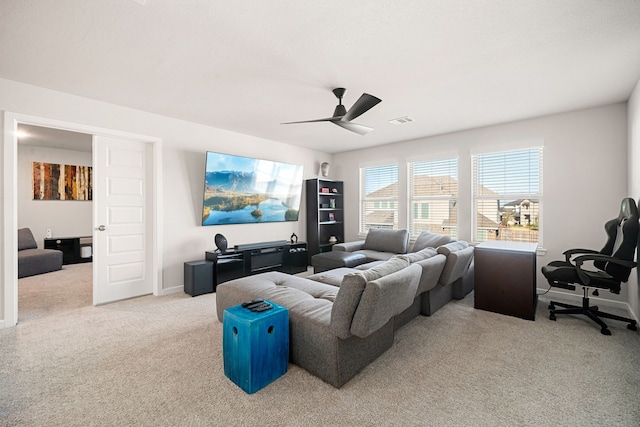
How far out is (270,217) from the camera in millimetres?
5441

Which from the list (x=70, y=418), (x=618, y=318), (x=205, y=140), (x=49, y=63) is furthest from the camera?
(x=205, y=140)

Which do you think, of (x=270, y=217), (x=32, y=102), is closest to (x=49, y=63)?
(x=32, y=102)

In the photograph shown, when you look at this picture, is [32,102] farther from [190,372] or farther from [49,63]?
[190,372]

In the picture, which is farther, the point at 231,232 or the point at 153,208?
the point at 231,232

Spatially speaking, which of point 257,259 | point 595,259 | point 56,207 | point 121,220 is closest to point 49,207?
point 56,207

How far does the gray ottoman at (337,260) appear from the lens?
14.8 feet

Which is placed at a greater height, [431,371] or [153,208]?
[153,208]

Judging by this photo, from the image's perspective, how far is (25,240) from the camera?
5695mm

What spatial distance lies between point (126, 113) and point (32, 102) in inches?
34.7

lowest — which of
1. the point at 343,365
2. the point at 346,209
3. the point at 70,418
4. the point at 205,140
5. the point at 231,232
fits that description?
the point at 70,418

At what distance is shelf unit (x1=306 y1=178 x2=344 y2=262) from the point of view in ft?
19.6

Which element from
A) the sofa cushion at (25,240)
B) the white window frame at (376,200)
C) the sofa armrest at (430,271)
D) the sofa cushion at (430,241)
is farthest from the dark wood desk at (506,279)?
the sofa cushion at (25,240)

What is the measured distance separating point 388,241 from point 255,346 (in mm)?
3655

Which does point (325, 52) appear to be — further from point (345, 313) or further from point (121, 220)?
point (121, 220)
